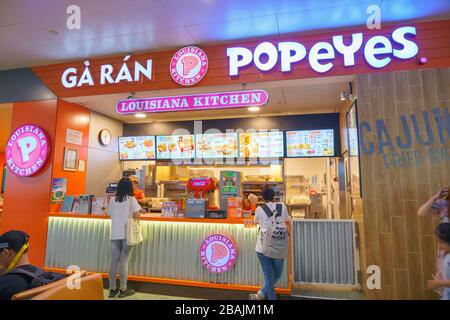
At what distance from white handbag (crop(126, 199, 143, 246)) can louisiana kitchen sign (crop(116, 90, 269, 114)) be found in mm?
1516

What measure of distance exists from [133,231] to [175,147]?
2794mm

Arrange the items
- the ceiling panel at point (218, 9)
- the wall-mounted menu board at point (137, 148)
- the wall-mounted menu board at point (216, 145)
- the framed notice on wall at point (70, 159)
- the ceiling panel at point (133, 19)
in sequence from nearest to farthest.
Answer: the ceiling panel at point (218, 9) → the ceiling panel at point (133, 19) → the framed notice on wall at point (70, 159) → the wall-mounted menu board at point (216, 145) → the wall-mounted menu board at point (137, 148)

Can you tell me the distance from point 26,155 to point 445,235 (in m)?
5.71

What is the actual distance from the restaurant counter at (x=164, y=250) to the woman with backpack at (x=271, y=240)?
49 cm

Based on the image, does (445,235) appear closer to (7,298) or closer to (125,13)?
(7,298)

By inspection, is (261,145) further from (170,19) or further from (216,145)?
(170,19)

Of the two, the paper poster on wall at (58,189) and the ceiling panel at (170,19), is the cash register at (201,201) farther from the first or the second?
the paper poster on wall at (58,189)

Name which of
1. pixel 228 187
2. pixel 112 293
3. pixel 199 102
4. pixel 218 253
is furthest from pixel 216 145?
pixel 112 293

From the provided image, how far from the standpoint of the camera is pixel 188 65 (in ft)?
14.0

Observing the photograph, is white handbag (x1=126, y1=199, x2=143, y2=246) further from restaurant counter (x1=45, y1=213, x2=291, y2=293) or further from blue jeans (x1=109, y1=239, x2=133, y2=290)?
restaurant counter (x1=45, y1=213, x2=291, y2=293)

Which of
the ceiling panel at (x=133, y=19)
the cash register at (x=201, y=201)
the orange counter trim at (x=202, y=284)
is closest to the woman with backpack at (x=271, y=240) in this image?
the orange counter trim at (x=202, y=284)

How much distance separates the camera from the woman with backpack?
3.16 metres

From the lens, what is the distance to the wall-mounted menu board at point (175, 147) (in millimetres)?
6289
